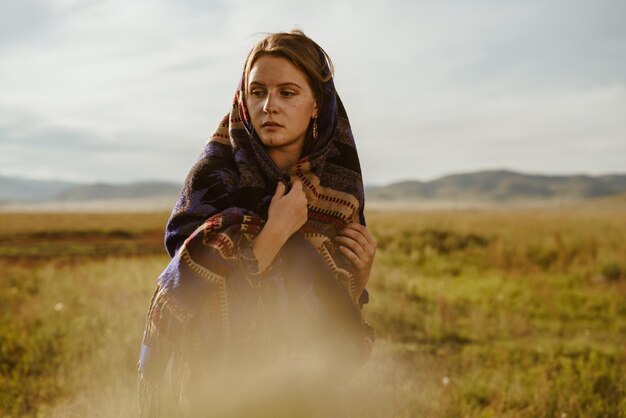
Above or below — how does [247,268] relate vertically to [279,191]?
below

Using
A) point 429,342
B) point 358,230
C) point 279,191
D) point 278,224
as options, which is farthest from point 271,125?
point 429,342

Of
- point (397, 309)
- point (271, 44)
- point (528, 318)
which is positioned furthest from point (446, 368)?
point (271, 44)

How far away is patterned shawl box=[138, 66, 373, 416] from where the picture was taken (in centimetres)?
174

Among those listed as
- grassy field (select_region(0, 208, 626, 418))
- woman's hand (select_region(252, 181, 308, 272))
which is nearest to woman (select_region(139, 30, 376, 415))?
woman's hand (select_region(252, 181, 308, 272))

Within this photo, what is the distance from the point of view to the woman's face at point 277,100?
1.92 m

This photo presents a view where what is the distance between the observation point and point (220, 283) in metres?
1.74

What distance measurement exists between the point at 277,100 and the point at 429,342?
5658 millimetres

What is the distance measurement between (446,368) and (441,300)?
4212 millimetres

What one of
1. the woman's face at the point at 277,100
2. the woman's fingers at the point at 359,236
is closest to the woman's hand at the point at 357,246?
the woman's fingers at the point at 359,236

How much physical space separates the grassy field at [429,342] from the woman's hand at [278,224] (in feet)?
6.15

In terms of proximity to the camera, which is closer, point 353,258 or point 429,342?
point 353,258

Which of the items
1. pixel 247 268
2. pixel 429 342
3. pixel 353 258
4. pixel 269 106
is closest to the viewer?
pixel 247 268

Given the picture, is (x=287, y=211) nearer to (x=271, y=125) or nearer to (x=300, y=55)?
(x=271, y=125)

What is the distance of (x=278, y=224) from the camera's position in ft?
5.84
